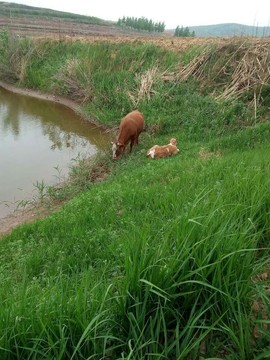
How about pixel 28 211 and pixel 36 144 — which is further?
pixel 36 144

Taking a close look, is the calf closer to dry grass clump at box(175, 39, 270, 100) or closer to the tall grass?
dry grass clump at box(175, 39, 270, 100)

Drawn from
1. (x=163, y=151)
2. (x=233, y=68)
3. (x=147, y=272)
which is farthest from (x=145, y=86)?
(x=147, y=272)

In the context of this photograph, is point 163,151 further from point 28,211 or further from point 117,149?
point 28,211

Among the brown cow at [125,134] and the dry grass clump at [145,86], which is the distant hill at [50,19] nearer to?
the dry grass clump at [145,86]

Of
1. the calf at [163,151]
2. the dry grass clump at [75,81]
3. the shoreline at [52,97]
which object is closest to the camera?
the calf at [163,151]

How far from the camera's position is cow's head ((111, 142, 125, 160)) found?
29.4 feet

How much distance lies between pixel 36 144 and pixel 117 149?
13.1 feet

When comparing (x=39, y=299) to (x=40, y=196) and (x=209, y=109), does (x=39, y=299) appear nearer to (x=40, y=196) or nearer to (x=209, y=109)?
(x=40, y=196)

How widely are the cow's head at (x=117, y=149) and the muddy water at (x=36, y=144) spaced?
5.18ft

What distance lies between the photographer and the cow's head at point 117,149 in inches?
353

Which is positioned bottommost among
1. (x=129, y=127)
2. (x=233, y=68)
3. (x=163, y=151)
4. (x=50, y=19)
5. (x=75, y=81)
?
(x=163, y=151)

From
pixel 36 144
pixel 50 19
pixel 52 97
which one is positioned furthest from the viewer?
pixel 50 19

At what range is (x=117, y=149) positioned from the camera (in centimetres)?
899

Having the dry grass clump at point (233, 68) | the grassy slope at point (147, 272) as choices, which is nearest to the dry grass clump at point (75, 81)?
the dry grass clump at point (233, 68)
